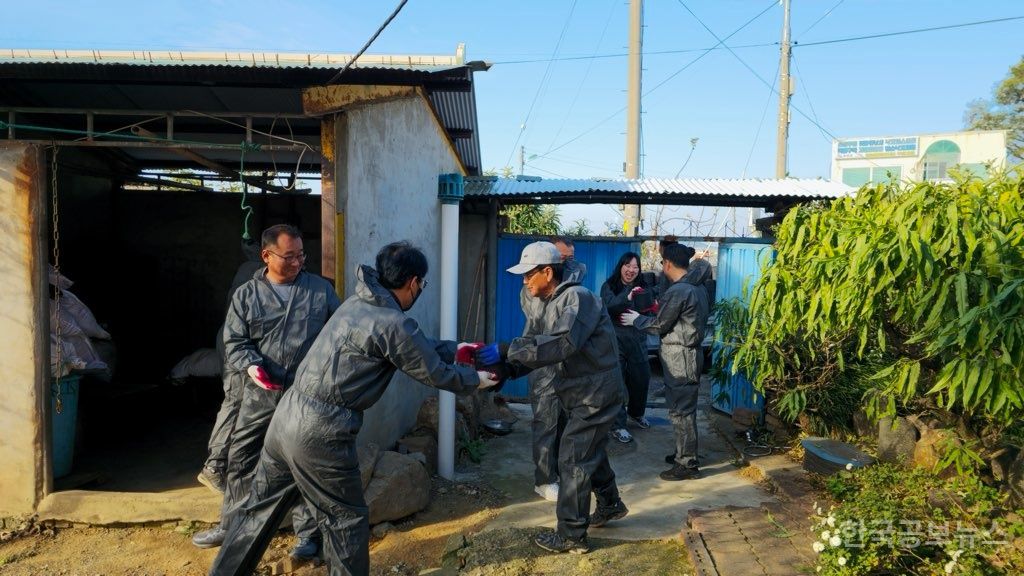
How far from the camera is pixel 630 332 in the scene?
255 inches

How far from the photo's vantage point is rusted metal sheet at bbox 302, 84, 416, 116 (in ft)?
14.2

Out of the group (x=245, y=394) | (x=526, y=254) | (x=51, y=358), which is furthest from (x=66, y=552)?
(x=526, y=254)

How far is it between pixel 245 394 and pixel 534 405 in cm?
221

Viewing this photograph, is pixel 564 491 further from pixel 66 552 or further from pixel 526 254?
pixel 66 552

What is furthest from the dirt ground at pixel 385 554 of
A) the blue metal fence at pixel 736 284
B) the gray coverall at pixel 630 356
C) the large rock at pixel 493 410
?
the blue metal fence at pixel 736 284

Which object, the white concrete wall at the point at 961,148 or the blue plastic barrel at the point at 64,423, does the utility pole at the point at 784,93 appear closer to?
the white concrete wall at the point at 961,148

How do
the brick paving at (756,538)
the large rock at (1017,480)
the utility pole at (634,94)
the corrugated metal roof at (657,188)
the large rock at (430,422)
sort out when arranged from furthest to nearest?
the utility pole at (634,94) → the corrugated metal roof at (657,188) → the large rock at (430,422) → the large rock at (1017,480) → the brick paving at (756,538)

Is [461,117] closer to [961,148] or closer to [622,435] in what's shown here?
[622,435]

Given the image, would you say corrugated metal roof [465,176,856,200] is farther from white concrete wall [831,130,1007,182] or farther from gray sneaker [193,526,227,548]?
white concrete wall [831,130,1007,182]

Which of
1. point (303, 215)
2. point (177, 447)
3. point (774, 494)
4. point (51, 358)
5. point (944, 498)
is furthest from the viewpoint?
point (303, 215)

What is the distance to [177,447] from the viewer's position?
18.7ft

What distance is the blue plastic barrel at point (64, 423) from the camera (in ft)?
Result: 14.6

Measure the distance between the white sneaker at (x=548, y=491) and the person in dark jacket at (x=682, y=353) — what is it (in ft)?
3.27

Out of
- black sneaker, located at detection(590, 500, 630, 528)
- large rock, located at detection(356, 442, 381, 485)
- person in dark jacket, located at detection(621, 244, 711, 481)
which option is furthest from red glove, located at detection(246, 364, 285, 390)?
person in dark jacket, located at detection(621, 244, 711, 481)
